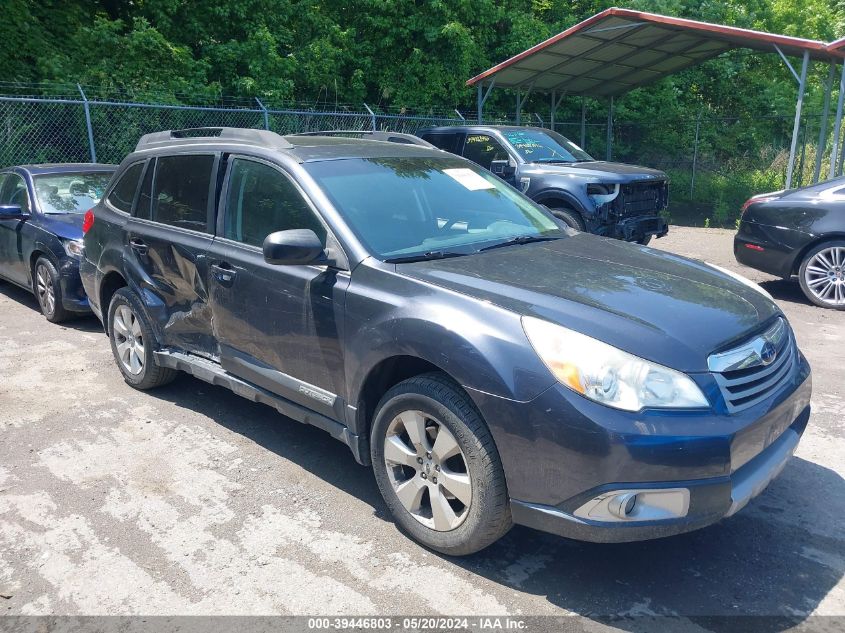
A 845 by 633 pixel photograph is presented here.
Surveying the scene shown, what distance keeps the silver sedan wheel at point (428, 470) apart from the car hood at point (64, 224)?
17.3ft

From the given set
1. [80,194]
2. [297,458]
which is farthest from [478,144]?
[297,458]

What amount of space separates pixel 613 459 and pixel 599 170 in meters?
7.97

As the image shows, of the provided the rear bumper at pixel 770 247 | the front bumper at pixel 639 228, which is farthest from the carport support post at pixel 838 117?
the rear bumper at pixel 770 247

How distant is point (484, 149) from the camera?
11008 mm

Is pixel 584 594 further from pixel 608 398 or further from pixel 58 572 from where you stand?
pixel 58 572

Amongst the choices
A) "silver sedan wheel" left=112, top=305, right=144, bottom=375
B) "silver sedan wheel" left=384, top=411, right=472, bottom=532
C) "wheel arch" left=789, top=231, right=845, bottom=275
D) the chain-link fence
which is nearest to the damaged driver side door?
"silver sedan wheel" left=112, top=305, right=144, bottom=375

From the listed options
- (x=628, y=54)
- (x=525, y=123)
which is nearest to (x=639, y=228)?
(x=628, y=54)

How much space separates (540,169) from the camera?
401 inches

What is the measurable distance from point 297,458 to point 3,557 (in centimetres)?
155

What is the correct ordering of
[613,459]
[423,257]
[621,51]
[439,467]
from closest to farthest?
[613,459] → [439,467] → [423,257] → [621,51]

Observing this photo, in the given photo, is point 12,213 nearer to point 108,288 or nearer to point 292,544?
point 108,288

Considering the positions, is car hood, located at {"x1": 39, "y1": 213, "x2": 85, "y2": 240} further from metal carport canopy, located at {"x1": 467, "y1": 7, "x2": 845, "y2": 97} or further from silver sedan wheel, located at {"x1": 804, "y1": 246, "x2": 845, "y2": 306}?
metal carport canopy, located at {"x1": 467, "y1": 7, "x2": 845, "y2": 97}

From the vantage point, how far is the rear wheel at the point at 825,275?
25.1ft

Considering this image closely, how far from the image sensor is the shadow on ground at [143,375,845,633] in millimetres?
2852
